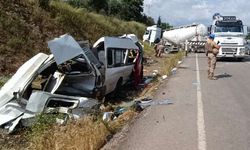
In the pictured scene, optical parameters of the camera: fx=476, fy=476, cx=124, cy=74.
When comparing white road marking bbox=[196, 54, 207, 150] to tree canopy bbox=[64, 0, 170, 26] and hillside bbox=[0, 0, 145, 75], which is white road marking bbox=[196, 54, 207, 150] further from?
tree canopy bbox=[64, 0, 170, 26]

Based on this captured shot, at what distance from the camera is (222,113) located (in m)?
10.8

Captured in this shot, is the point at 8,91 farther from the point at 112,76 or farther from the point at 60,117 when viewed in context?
the point at 112,76

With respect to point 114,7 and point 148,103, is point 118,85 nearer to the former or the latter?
point 148,103

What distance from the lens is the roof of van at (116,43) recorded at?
15490 mm

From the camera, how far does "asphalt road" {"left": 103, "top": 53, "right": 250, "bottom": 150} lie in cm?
795

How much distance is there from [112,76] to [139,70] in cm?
354

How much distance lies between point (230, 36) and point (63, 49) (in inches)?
750

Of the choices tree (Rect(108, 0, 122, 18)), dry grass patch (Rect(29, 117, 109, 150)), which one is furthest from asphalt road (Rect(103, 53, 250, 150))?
tree (Rect(108, 0, 122, 18))

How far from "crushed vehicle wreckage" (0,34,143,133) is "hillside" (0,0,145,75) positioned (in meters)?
5.16

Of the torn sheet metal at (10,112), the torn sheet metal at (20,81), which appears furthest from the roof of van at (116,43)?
the torn sheet metal at (10,112)

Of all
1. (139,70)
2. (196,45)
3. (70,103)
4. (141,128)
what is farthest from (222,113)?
(196,45)

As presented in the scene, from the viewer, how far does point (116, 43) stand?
16.1 meters

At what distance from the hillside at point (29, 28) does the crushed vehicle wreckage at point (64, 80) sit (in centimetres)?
516

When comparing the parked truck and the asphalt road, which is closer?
the asphalt road
